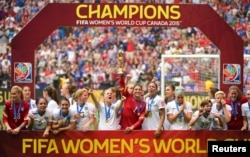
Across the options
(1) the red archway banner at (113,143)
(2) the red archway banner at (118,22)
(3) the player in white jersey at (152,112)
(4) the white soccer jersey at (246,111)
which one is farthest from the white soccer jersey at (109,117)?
(2) the red archway banner at (118,22)

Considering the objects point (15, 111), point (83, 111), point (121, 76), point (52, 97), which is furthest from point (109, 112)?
point (15, 111)

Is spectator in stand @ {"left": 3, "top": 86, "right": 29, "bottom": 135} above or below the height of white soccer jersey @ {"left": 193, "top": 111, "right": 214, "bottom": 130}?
above

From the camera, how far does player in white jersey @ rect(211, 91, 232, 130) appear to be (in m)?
18.2

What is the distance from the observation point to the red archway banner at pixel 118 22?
21953 mm

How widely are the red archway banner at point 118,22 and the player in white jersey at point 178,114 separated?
3.61m

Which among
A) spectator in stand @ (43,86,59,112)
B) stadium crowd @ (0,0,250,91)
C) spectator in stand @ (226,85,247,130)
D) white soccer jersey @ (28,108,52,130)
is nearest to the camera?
white soccer jersey @ (28,108,52,130)

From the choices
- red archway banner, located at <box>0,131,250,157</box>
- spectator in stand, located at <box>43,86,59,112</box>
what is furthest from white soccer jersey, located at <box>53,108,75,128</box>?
spectator in stand, located at <box>43,86,59,112</box>

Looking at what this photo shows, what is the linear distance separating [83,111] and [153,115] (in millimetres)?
1354

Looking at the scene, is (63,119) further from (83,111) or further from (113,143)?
(113,143)

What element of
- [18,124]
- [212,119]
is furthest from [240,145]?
[18,124]

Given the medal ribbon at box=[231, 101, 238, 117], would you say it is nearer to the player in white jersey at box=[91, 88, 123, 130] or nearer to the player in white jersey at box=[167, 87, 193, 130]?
the player in white jersey at box=[167, 87, 193, 130]

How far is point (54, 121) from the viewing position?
1766cm

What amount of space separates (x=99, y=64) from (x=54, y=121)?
1973 centimetres

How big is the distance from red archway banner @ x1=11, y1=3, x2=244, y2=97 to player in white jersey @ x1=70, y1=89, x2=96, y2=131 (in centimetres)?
382
